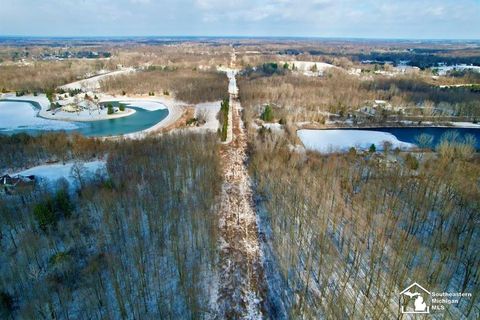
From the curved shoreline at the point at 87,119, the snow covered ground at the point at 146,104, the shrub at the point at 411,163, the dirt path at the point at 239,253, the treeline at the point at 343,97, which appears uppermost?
the treeline at the point at 343,97

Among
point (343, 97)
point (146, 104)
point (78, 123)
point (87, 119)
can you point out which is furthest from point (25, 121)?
point (343, 97)

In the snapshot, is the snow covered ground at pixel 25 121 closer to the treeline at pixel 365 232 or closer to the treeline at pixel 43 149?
the treeline at pixel 43 149

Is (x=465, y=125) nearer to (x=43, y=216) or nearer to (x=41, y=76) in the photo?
(x=43, y=216)

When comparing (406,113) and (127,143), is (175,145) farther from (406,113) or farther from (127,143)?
(406,113)

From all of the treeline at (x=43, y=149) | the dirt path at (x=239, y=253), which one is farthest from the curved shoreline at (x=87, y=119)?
the dirt path at (x=239, y=253)

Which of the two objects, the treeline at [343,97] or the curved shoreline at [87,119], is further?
the curved shoreline at [87,119]

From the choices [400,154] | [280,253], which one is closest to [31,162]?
[280,253]

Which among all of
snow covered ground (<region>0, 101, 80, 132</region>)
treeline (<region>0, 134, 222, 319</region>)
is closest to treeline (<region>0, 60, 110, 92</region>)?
snow covered ground (<region>0, 101, 80, 132</region>)
